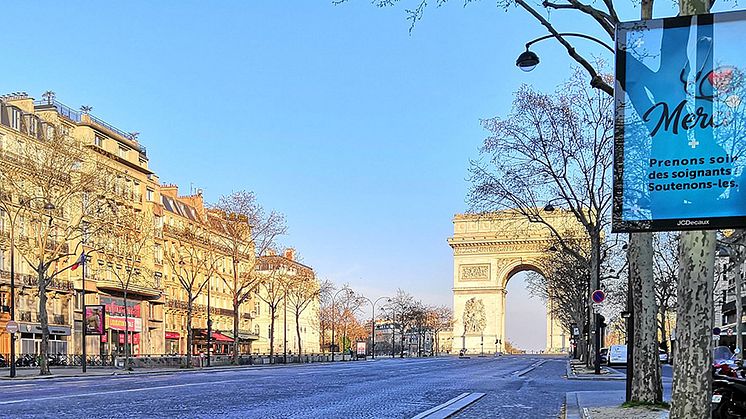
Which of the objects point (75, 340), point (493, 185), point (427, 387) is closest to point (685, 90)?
point (427, 387)

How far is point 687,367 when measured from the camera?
873cm

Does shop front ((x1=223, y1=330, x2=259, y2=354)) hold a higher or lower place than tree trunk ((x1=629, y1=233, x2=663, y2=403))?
lower

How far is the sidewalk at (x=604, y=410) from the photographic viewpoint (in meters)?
12.7

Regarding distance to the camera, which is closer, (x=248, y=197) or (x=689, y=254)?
(x=689, y=254)

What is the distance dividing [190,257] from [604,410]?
54.6 m

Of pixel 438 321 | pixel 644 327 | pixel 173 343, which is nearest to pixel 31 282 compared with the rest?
pixel 173 343

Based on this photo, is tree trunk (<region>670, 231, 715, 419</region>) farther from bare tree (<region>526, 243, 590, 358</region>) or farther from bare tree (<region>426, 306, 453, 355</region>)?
bare tree (<region>426, 306, 453, 355</region>)

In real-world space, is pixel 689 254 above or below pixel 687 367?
above

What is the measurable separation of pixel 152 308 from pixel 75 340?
1154cm

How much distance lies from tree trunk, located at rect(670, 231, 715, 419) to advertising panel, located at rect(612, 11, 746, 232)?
0.43 metres

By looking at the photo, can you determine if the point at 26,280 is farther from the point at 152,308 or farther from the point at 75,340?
the point at 152,308

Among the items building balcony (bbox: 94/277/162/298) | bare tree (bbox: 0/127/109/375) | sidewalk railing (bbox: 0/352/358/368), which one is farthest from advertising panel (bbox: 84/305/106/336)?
bare tree (bbox: 0/127/109/375)

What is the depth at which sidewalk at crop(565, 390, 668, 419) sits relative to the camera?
41.6 ft

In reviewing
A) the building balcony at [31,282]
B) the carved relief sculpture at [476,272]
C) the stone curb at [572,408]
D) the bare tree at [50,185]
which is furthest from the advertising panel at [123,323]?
the stone curb at [572,408]
